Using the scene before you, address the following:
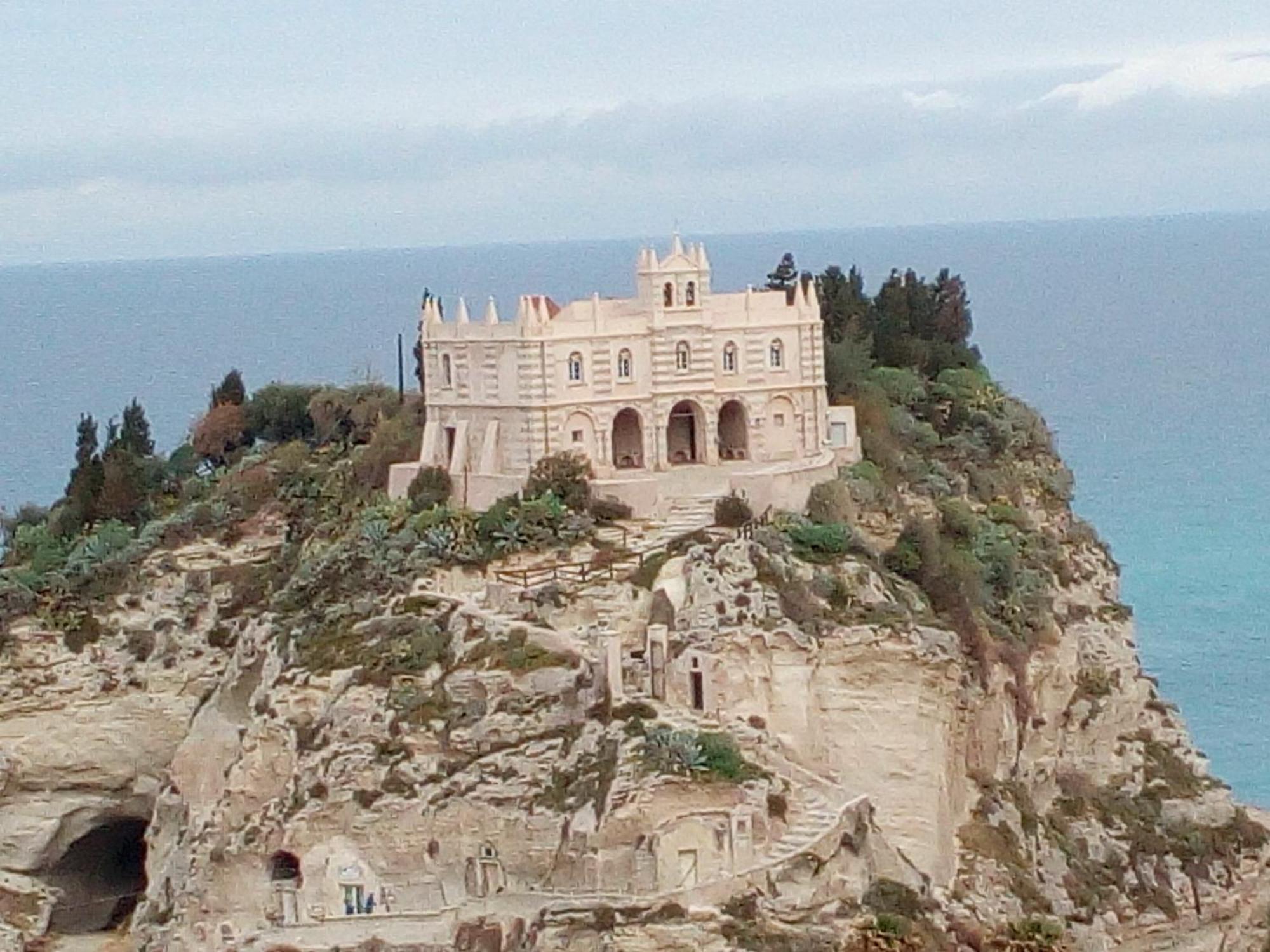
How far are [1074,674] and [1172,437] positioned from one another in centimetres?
8700

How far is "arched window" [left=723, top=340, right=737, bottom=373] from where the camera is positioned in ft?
228

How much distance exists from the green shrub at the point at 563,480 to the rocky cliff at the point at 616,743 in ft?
4.30

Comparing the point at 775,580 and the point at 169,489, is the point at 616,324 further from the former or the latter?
the point at 169,489

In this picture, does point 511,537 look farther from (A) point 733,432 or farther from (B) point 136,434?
(B) point 136,434

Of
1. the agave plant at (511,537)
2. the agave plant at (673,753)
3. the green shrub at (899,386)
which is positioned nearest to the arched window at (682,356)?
the agave plant at (511,537)

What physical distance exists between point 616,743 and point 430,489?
12.1 m

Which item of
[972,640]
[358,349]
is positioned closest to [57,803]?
[972,640]

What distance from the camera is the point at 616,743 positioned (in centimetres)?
5797

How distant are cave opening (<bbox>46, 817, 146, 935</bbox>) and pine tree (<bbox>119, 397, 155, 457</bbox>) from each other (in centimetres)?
1133

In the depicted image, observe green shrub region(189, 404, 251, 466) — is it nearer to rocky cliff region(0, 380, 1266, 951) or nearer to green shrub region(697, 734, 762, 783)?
rocky cliff region(0, 380, 1266, 951)

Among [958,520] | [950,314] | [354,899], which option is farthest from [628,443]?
[950,314]

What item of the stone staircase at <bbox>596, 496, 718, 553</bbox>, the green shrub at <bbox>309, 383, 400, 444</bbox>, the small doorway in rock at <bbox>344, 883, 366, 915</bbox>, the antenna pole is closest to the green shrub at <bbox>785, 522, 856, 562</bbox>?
the stone staircase at <bbox>596, 496, 718, 553</bbox>

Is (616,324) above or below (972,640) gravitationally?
above

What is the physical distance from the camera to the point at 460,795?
58.7 meters
